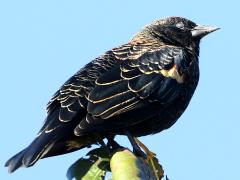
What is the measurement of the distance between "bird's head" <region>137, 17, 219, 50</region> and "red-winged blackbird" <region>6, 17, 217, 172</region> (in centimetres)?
23

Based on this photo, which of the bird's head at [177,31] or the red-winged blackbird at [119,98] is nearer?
the red-winged blackbird at [119,98]

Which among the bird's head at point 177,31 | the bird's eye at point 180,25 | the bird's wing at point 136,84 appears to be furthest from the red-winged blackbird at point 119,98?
the bird's eye at point 180,25

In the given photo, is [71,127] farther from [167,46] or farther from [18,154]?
[167,46]

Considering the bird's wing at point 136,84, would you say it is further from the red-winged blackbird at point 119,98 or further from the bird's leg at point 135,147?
the bird's leg at point 135,147

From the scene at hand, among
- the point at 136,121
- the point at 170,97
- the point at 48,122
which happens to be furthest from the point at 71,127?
the point at 170,97

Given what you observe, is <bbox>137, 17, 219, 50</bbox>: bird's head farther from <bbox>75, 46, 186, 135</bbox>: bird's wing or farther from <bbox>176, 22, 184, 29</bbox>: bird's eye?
<bbox>75, 46, 186, 135</bbox>: bird's wing

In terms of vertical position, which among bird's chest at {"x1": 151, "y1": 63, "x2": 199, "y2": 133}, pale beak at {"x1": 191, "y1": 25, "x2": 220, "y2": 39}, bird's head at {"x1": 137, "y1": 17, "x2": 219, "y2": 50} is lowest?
bird's chest at {"x1": 151, "y1": 63, "x2": 199, "y2": 133}

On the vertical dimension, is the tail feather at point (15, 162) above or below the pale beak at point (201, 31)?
above

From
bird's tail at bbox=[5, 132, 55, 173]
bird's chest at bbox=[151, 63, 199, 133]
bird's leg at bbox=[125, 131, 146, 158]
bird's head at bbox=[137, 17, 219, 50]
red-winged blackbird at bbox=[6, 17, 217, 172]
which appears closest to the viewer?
bird's tail at bbox=[5, 132, 55, 173]

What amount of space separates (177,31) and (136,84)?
1640 mm

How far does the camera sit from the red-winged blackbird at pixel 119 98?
17.4 ft

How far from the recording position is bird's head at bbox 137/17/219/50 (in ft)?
23.6

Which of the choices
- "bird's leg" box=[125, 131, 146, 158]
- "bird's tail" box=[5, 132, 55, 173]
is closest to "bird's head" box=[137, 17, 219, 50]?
"bird's leg" box=[125, 131, 146, 158]

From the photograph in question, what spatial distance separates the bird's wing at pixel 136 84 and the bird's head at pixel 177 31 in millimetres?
602
